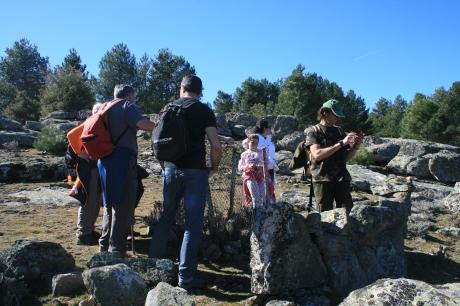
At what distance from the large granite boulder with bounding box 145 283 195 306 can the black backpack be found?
1310 millimetres

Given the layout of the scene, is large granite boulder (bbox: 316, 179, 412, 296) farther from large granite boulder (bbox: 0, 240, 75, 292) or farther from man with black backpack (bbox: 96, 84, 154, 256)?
large granite boulder (bbox: 0, 240, 75, 292)

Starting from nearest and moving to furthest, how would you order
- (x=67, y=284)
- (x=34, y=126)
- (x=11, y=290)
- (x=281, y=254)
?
(x=11, y=290) → (x=281, y=254) → (x=67, y=284) → (x=34, y=126)

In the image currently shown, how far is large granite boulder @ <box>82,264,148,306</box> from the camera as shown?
3.91 m

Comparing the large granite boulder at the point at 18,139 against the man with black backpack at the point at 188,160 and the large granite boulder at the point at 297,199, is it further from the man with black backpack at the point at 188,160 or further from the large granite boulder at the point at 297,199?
the man with black backpack at the point at 188,160

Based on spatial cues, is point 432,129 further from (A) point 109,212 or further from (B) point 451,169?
(A) point 109,212

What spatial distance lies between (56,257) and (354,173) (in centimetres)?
1212

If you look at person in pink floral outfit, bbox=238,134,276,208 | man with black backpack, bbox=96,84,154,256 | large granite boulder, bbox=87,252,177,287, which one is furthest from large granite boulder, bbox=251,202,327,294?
person in pink floral outfit, bbox=238,134,276,208

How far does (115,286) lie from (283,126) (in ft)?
64.1

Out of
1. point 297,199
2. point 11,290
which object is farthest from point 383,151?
point 11,290

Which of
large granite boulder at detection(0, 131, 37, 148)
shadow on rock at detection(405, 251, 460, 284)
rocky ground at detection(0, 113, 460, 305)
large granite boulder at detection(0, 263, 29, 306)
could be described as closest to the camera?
large granite boulder at detection(0, 263, 29, 306)

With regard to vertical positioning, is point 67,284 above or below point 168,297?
below

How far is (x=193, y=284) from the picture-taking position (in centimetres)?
447

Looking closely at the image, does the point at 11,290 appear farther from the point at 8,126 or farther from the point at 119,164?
the point at 8,126

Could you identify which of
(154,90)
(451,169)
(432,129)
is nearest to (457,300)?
(451,169)
